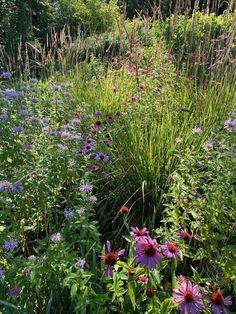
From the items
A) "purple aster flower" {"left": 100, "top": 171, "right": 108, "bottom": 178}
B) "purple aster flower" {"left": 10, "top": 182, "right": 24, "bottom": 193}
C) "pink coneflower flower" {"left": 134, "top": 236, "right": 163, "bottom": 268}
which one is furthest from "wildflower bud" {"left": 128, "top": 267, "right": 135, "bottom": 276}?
"purple aster flower" {"left": 100, "top": 171, "right": 108, "bottom": 178}

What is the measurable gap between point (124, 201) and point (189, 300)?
1.27 meters

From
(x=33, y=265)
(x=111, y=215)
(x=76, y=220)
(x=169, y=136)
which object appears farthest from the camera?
(x=169, y=136)

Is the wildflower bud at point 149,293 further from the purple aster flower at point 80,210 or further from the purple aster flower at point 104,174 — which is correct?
the purple aster flower at point 104,174

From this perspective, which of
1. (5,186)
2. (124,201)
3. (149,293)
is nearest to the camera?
(149,293)

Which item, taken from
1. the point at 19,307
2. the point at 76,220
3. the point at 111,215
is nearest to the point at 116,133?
the point at 111,215

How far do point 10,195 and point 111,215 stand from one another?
0.90 metres

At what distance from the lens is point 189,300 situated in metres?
1.38

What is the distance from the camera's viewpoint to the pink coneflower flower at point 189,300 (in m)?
1.37

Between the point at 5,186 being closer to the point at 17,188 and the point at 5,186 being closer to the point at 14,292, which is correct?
the point at 17,188

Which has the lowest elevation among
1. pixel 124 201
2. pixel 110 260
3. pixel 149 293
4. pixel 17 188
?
pixel 124 201

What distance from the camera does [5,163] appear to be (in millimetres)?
2281

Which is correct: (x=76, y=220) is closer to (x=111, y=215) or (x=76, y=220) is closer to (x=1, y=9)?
(x=111, y=215)

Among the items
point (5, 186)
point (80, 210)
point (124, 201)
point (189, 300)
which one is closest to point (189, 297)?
point (189, 300)

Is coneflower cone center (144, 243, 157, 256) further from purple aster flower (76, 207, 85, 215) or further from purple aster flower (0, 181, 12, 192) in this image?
purple aster flower (0, 181, 12, 192)
